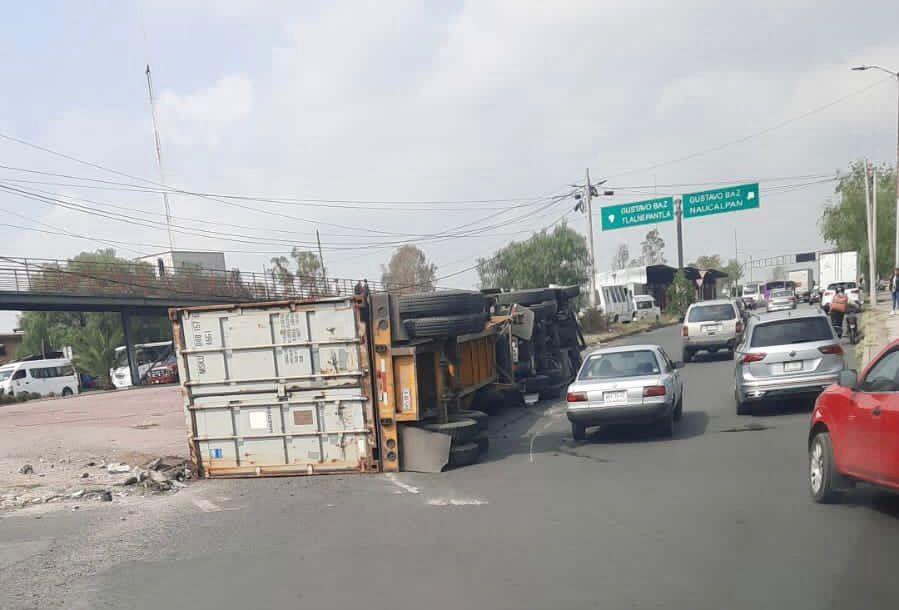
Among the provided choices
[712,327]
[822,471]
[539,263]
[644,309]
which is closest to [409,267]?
[539,263]

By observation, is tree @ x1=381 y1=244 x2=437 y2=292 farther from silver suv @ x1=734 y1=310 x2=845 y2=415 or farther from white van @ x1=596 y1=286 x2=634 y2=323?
silver suv @ x1=734 y1=310 x2=845 y2=415

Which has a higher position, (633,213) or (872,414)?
(633,213)

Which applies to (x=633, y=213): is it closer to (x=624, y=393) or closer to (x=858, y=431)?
(x=624, y=393)

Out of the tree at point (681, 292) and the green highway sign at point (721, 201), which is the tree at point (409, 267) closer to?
the tree at point (681, 292)

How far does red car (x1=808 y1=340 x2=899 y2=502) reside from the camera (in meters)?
6.05

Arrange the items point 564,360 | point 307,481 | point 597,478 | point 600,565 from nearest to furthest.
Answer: point 600,565 < point 597,478 < point 307,481 < point 564,360

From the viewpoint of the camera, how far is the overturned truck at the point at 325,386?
11.2m

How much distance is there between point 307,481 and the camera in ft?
36.6

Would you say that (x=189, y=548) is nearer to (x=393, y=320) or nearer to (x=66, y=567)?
(x=66, y=567)

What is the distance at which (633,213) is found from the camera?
3875 cm

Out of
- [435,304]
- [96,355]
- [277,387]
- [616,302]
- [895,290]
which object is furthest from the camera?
[616,302]

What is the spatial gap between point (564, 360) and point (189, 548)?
1425cm

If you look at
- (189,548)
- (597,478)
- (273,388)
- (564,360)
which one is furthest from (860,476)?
(564,360)

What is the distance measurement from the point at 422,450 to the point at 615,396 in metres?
3.09
